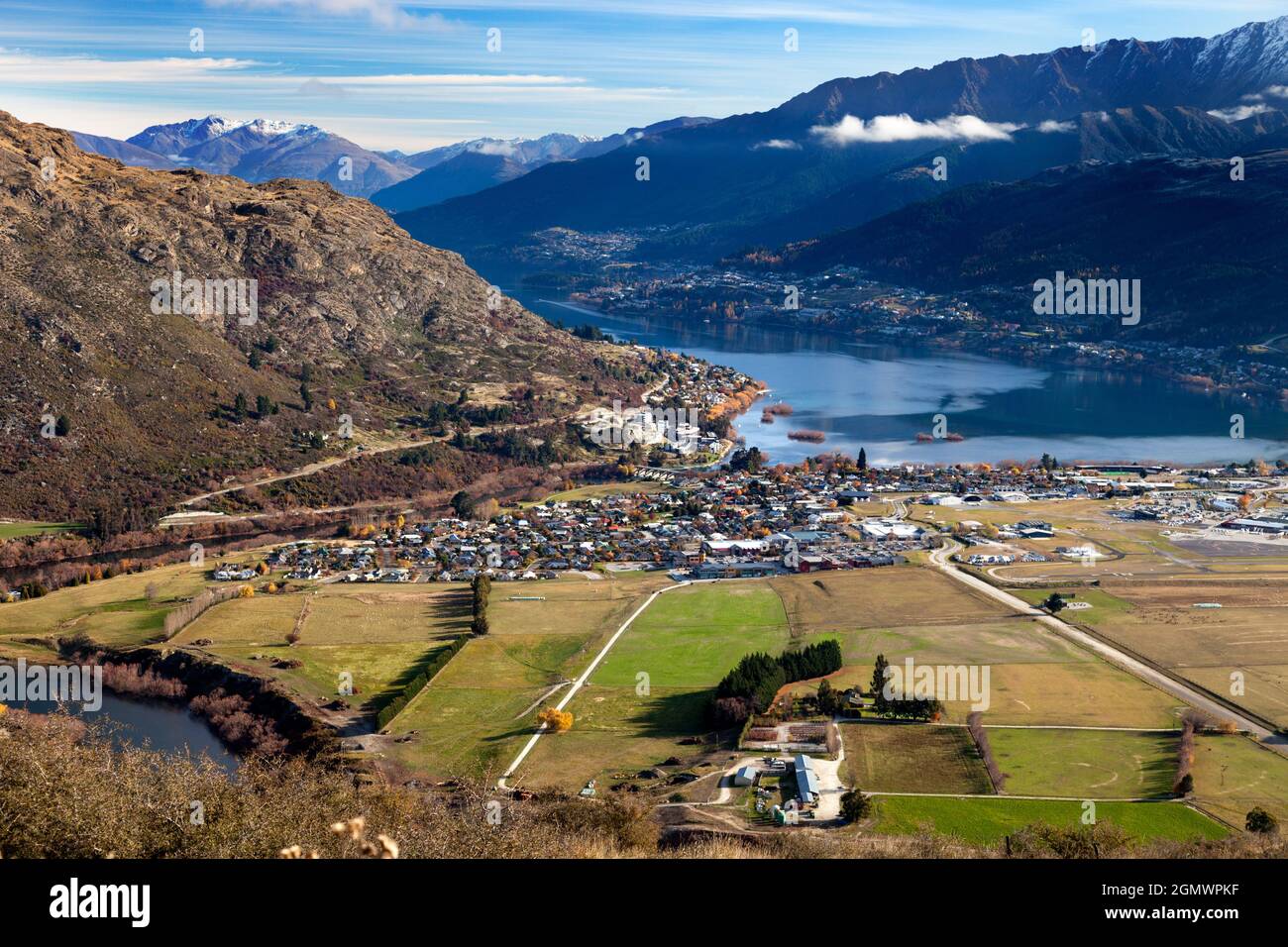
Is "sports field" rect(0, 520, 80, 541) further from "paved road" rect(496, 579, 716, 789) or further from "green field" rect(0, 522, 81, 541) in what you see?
"paved road" rect(496, 579, 716, 789)

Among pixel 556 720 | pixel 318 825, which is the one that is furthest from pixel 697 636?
pixel 318 825

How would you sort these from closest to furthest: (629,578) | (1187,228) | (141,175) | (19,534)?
(629,578) → (19,534) → (141,175) → (1187,228)

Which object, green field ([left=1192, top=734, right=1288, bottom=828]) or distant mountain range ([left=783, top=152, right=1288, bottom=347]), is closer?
green field ([left=1192, top=734, right=1288, bottom=828])

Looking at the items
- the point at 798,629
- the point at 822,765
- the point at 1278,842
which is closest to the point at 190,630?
the point at 798,629

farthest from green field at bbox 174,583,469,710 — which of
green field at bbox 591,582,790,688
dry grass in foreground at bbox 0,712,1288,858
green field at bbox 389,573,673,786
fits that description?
dry grass in foreground at bbox 0,712,1288,858

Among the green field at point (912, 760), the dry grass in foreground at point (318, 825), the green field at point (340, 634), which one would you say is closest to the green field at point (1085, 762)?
the green field at point (912, 760)

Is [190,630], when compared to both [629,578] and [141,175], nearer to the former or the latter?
[629,578]

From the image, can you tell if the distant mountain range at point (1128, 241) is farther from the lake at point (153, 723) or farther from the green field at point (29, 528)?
the lake at point (153, 723)
